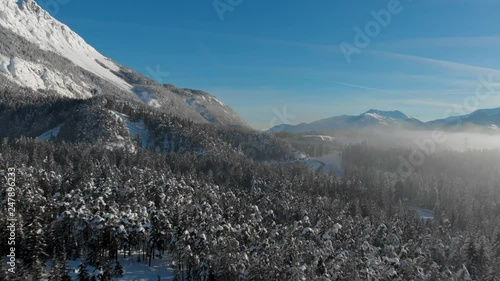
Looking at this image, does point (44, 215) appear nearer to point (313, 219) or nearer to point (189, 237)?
point (189, 237)

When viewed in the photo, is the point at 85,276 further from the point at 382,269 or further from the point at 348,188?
the point at 348,188

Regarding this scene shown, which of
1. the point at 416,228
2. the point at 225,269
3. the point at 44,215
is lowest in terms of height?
the point at 416,228

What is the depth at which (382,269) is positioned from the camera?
65.9m

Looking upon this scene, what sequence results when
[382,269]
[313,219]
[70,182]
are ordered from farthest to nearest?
[313,219] < [70,182] < [382,269]

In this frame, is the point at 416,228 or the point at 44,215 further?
the point at 416,228

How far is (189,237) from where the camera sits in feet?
229

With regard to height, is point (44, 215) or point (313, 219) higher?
point (44, 215)

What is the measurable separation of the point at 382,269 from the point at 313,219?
59.9 m

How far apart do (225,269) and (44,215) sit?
40068 mm

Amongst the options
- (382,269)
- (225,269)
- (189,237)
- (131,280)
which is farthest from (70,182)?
(382,269)

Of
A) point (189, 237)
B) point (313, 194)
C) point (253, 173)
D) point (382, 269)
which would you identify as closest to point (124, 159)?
point (253, 173)

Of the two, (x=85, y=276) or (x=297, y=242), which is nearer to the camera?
(x=85, y=276)

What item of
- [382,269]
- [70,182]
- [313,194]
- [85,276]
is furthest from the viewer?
[313,194]

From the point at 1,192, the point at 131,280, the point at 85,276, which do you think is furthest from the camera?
the point at 1,192
